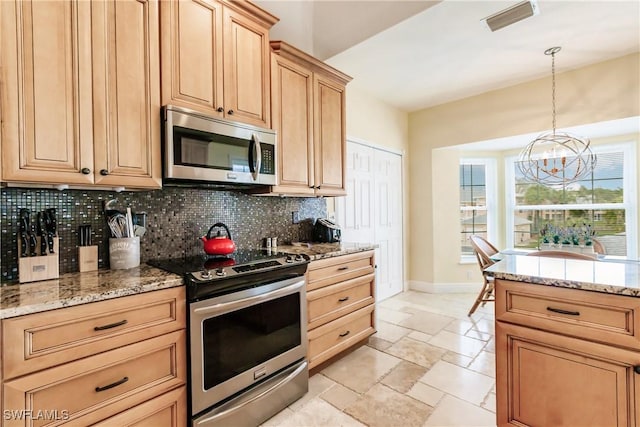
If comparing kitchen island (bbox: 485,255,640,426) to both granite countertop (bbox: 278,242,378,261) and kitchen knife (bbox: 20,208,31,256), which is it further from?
kitchen knife (bbox: 20,208,31,256)

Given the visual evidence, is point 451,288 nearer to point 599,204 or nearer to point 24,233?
point 599,204

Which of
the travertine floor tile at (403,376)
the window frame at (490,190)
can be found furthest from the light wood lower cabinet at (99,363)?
the window frame at (490,190)

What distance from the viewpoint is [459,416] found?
1.81 metres

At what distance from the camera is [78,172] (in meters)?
1.42

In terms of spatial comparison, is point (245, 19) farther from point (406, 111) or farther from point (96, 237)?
point (406, 111)

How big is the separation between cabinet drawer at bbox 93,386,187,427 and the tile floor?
0.56 m

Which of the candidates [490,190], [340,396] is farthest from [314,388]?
[490,190]

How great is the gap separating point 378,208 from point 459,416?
8.43 feet

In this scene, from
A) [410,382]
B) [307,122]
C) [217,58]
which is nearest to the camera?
[217,58]

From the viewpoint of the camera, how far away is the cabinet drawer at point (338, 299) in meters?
2.17

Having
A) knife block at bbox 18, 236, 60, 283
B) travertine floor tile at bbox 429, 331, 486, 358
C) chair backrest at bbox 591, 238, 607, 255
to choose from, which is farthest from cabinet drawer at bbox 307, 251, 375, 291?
chair backrest at bbox 591, 238, 607, 255

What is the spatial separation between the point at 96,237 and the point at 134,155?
23.0 inches

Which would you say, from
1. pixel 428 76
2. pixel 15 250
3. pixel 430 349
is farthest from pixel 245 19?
pixel 430 349

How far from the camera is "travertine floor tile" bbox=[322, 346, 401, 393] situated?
2.18m
